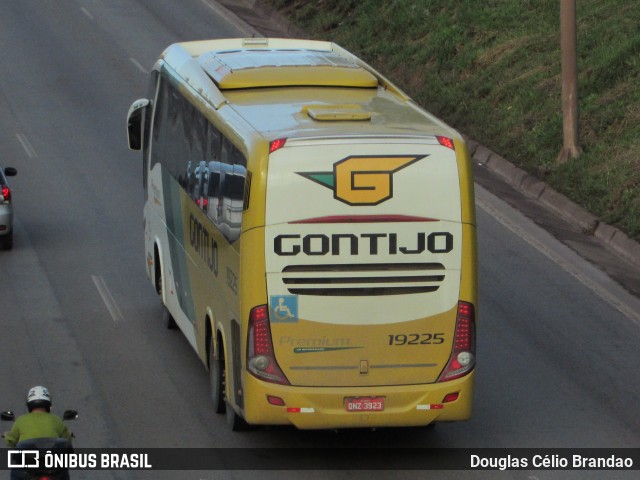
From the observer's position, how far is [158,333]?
19.2m

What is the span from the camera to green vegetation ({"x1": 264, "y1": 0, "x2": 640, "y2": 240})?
1040 inches

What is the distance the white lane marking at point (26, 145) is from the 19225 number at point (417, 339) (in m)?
16.6

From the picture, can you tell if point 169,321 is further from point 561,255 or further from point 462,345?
point 561,255

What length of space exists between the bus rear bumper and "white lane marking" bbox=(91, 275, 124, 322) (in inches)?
234

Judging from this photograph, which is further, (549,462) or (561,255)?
(561,255)

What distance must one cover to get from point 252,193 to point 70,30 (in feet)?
92.8

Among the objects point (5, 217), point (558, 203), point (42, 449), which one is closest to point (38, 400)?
point (42, 449)

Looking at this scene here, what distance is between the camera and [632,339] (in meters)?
19.2

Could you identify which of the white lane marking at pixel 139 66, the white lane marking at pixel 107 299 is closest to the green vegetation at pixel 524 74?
the white lane marking at pixel 139 66

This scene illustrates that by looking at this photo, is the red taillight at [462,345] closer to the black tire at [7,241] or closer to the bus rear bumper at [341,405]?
the bus rear bumper at [341,405]

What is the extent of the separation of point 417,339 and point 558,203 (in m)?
12.4

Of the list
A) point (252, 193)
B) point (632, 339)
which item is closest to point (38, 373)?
point (252, 193)

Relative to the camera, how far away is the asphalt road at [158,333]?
51.2 ft

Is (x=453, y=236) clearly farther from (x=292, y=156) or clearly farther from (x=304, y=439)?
(x=304, y=439)
